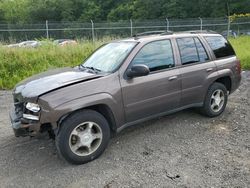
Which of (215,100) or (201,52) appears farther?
(215,100)

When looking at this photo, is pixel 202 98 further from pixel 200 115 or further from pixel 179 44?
pixel 179 44

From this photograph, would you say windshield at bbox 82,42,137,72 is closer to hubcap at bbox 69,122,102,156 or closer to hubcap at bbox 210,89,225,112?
hubcap at bbox 69,122,102,156

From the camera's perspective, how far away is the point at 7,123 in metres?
6.09

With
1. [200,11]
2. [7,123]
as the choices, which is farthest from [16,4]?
[7,123]

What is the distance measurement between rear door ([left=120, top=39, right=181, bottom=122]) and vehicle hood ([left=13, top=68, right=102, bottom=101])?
61 centimetres

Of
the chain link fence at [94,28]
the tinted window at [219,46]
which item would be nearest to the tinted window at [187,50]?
the tinted window at [219,46]

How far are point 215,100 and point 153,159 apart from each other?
2.26m

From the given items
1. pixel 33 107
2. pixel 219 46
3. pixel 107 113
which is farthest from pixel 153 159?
pixel 219 46

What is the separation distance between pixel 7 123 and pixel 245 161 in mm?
4456

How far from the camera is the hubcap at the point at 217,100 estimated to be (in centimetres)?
598

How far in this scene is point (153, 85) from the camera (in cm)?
487

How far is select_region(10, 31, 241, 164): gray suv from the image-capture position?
4.12 m

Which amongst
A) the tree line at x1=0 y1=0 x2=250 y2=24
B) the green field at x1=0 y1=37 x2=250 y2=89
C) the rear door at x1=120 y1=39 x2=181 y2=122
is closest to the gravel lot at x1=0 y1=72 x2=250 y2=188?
the rear door at x1=120 y1=39 x2=181 y2=122

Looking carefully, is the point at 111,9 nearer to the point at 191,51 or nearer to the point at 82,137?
the point at 191,51
